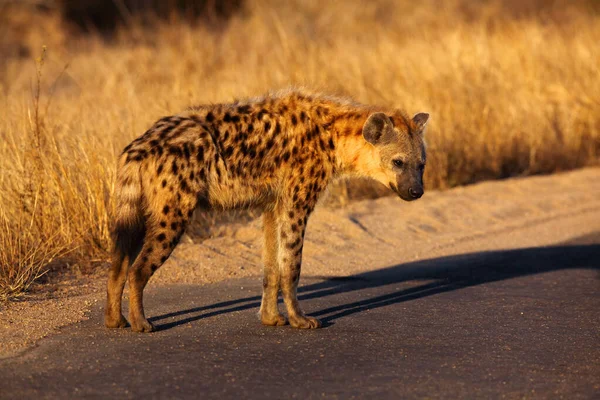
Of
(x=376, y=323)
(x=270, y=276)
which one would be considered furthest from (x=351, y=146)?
(x=376, y=323)

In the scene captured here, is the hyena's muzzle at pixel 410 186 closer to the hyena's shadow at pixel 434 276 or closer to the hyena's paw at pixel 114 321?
the hyena's shadow at pixel 434 276

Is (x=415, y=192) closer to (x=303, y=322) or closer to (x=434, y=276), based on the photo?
(x=303, y=322)

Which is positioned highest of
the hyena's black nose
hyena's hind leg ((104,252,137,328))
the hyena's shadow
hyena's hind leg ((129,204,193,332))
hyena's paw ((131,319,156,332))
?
the hyena's black nose

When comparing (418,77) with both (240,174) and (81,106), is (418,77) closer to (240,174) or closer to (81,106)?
(81,106)

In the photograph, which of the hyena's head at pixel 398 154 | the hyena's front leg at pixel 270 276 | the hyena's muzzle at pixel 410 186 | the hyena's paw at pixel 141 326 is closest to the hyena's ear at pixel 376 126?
the hyena's head at pixel 398 154

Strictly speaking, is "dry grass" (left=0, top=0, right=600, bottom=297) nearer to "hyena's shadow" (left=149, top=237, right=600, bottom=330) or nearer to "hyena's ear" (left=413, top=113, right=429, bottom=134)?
"hyena's ear" (left=413, top=113, right=429, bottom=134)

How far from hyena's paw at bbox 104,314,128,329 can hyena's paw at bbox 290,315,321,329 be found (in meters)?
1.02

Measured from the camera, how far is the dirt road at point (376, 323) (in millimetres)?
4996

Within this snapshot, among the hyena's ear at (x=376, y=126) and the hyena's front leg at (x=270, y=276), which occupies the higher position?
the hyena's ear at (x=376, y=126)

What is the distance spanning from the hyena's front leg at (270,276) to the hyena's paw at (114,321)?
0.88m

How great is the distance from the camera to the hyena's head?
6.62 meters

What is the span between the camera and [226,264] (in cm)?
823

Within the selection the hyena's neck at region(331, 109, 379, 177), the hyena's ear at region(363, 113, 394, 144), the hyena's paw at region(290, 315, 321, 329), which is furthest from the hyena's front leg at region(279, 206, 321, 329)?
the hyena's ear at region(363, 113, 394, 144)

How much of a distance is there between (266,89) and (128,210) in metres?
6.46
